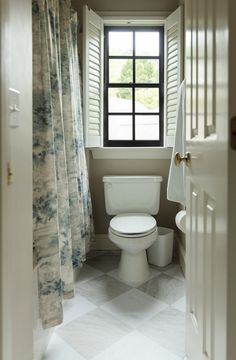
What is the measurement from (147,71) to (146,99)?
27 centimetres

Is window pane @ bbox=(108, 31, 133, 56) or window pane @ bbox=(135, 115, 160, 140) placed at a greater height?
window pane @ bbox=(108, 31, 133, 56)

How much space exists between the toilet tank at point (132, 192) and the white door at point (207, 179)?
4.06 feet

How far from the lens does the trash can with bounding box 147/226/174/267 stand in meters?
2.43

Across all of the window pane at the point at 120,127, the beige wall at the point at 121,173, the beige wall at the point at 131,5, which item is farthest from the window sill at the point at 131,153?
the beige wall at the point at 131,5

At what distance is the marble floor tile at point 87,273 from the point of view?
2.23 meters

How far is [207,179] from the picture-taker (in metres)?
0.90

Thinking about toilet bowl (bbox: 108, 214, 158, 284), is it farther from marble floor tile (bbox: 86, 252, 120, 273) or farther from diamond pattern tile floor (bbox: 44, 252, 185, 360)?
marble floor tile (bbox: 86, 252, 120, 273)

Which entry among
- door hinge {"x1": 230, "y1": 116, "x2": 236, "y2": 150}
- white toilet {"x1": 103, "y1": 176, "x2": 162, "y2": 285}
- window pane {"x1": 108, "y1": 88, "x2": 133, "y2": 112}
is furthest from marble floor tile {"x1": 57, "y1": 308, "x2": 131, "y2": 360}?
window pane {"x1": 108, "y1": 88, "x2": 133, "y2": 112}

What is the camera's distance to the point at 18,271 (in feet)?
3.17

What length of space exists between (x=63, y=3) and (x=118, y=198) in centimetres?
149

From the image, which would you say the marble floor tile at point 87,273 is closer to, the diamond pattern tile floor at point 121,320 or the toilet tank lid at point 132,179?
the diamond pattern tile floor at point 121,320

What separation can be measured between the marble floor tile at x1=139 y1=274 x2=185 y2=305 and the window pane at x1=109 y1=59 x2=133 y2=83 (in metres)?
1.81

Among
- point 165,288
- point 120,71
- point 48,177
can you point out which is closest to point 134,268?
point 165,288

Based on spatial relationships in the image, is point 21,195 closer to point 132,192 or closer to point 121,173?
point 132,192
